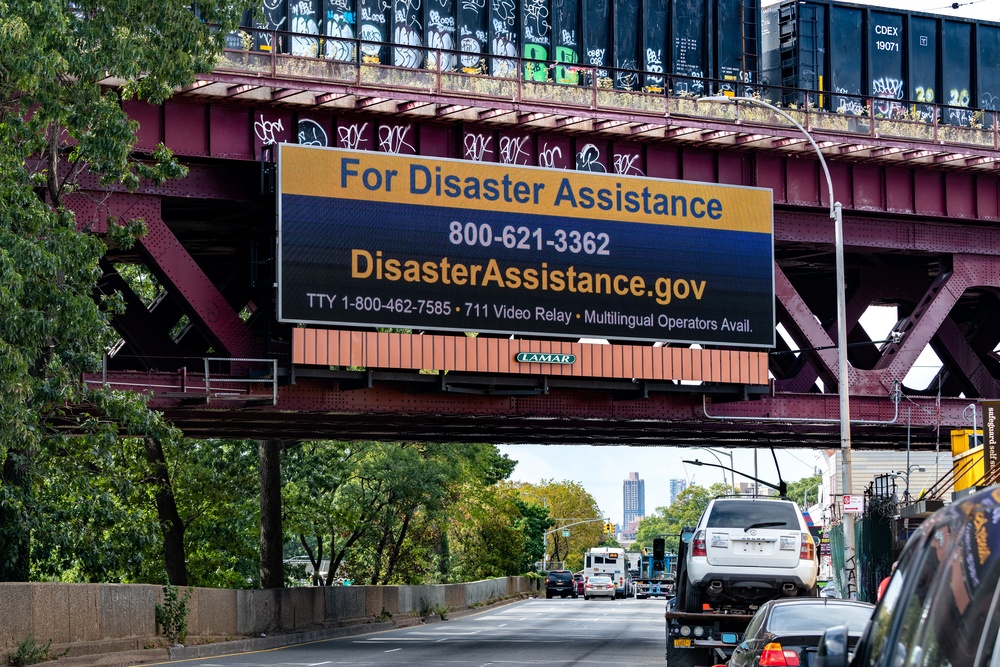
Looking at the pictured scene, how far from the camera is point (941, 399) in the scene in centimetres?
3384

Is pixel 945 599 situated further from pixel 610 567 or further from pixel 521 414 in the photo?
pixel 610 567

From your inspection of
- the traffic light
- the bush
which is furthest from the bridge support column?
the traffic light

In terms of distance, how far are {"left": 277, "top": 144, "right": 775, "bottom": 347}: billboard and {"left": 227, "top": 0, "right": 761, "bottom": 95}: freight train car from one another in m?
2.43

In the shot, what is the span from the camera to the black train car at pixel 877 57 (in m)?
35.8

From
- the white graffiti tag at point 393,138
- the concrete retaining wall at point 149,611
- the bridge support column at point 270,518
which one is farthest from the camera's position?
the bridge support column at point 270,518

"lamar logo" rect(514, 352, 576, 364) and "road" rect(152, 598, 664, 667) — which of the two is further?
"lamar logo" rect(514, 352, 576, 364)

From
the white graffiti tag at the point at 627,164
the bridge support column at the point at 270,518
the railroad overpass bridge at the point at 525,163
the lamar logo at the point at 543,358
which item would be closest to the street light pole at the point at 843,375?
the railroad overpass bridge at the point at 525,163

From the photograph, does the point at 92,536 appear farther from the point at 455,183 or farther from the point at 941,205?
the point at 941,205

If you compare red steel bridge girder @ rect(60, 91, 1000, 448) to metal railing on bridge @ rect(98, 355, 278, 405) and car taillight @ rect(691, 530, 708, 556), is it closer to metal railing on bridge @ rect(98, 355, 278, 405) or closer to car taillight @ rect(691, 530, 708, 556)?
metal railing on bridge @ rect(98, 355, 278, 405)

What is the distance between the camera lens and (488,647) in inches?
1265

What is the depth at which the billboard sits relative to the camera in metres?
28.4

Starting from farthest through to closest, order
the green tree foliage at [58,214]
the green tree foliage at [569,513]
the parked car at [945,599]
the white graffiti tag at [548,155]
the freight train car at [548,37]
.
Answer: the green tree foliage at [569,513] → the freight train car at [548,37] → the white graffiti tag at [548,155] → the green tree foliage at [58,214] → the parked car at [945,599]

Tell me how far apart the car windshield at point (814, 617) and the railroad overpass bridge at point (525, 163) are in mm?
14682

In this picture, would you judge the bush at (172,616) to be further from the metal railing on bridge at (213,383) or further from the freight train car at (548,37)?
the freight train car at (548,37)
